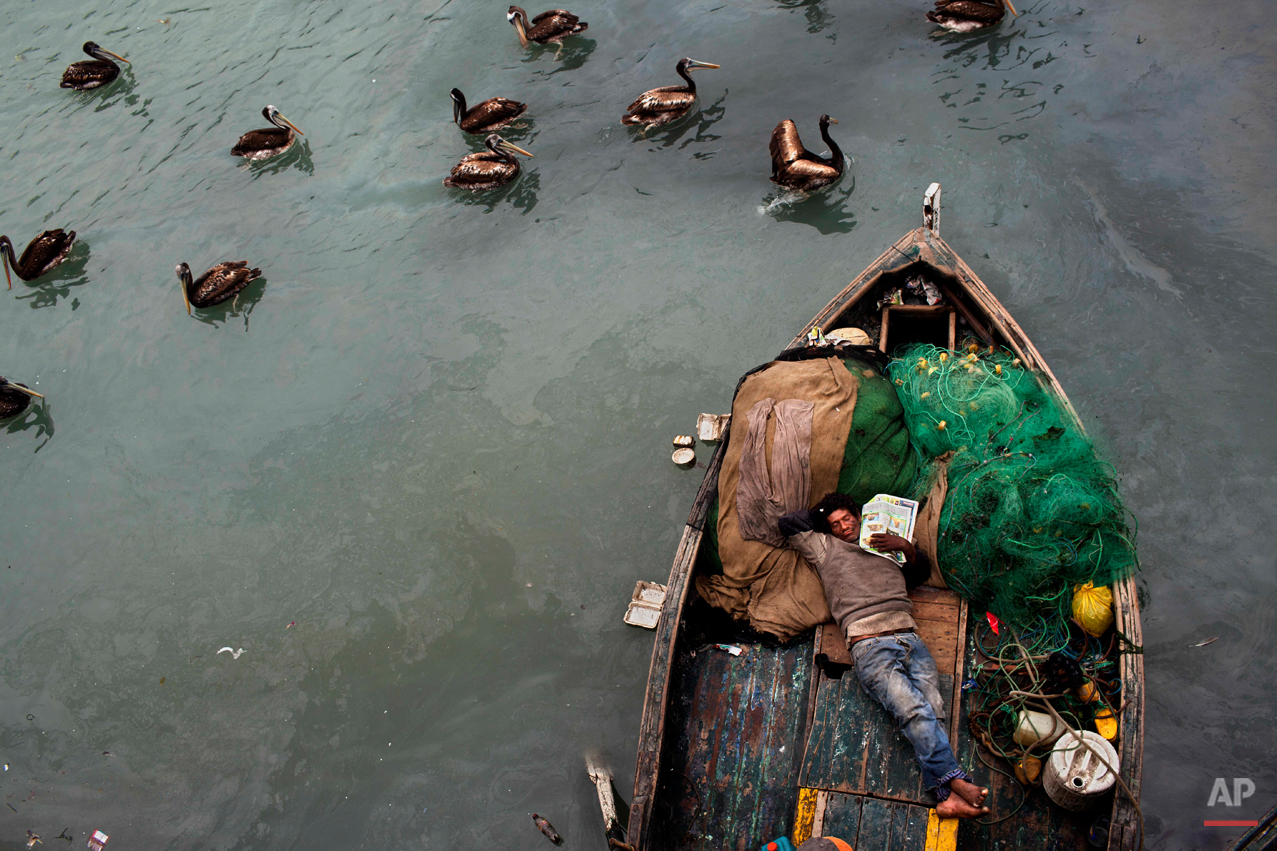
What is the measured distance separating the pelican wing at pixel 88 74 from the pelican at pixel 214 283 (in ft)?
20.8

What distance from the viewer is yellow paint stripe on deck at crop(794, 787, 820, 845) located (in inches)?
194

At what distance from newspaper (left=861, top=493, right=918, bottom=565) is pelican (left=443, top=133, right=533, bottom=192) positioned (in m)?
7.35

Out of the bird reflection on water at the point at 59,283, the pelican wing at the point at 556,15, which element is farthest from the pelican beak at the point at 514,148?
the bird reflection on water at the point at 59,283

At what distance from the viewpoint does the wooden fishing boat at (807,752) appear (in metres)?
4.69

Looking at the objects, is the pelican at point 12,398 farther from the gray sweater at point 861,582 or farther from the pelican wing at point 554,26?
the gray sweater at point 861,582

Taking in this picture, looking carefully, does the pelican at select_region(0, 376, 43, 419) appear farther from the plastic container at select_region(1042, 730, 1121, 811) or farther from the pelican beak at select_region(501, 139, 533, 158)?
the plastic container at select_region(1042, 730, 1121, 811)

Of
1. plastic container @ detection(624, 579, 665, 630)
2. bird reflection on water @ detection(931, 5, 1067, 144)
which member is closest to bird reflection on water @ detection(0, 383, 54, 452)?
plastic container @ detection(624, 579, 665, 630)

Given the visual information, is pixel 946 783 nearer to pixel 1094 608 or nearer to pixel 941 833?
pixel 941 833

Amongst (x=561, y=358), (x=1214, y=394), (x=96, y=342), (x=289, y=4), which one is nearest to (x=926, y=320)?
(x=1214, y=394)

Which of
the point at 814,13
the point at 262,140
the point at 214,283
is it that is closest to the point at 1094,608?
the point at 814,13

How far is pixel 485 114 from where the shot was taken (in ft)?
36.3

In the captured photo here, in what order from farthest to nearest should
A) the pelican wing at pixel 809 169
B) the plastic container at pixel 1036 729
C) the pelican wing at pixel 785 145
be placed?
→ the pelican wing at pixel 785 145 → the pelican wing at pixel 809 169 → the plastic container at pixel 1036 729

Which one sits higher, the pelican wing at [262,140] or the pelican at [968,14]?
the pelican at [968,14]

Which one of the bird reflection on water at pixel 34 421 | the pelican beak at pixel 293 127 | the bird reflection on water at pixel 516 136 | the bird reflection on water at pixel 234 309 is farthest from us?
the pelican beak at pixel 293 127
